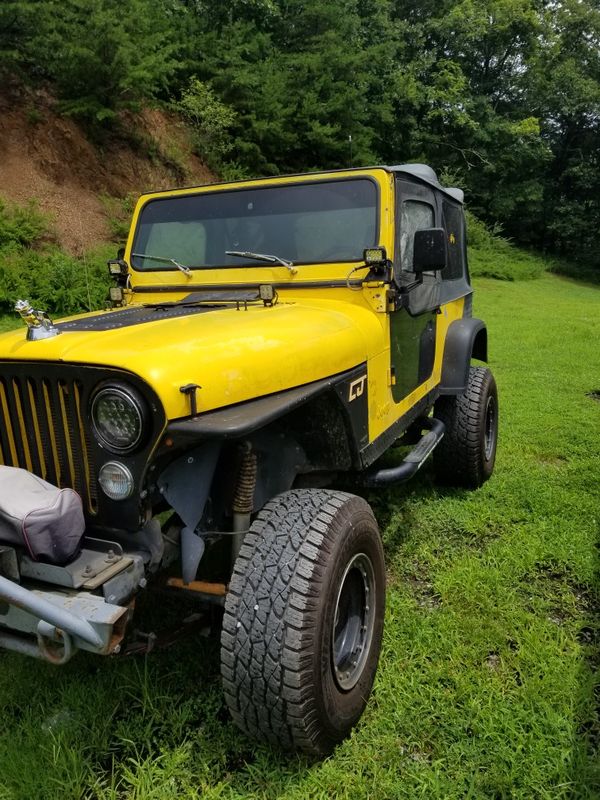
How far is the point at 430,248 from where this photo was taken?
9.75 ft

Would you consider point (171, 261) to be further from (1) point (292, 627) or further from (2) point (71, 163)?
(2) point (71, 163)

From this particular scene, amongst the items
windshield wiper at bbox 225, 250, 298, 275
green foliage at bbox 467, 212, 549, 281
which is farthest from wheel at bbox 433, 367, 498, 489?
green foliage at bbox 467, 212, 549, 281

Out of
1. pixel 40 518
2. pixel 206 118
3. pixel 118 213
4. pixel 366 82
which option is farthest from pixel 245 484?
pixel 366 82

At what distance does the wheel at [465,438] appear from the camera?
4121 millimetres

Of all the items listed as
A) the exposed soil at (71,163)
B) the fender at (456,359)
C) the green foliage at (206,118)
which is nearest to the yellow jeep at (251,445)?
the fender at (456,359)

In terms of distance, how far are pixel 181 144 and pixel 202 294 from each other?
45.5ft

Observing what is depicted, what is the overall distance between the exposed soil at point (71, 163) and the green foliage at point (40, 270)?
1.71 feet

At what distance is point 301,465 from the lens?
103 inches

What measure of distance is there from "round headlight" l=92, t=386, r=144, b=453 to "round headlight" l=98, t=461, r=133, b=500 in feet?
0.20

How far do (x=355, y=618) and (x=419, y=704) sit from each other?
40cm

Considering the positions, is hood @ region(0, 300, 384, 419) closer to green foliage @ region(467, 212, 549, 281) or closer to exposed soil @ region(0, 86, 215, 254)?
exposed soil @ region(0, 86, 215, 254)

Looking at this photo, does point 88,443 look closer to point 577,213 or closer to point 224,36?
point 224,36

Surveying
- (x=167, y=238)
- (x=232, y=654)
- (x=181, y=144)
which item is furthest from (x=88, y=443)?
(x=181, y=144)

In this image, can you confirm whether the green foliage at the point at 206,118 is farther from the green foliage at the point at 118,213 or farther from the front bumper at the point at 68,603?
the front bumper at the point at 68,603
